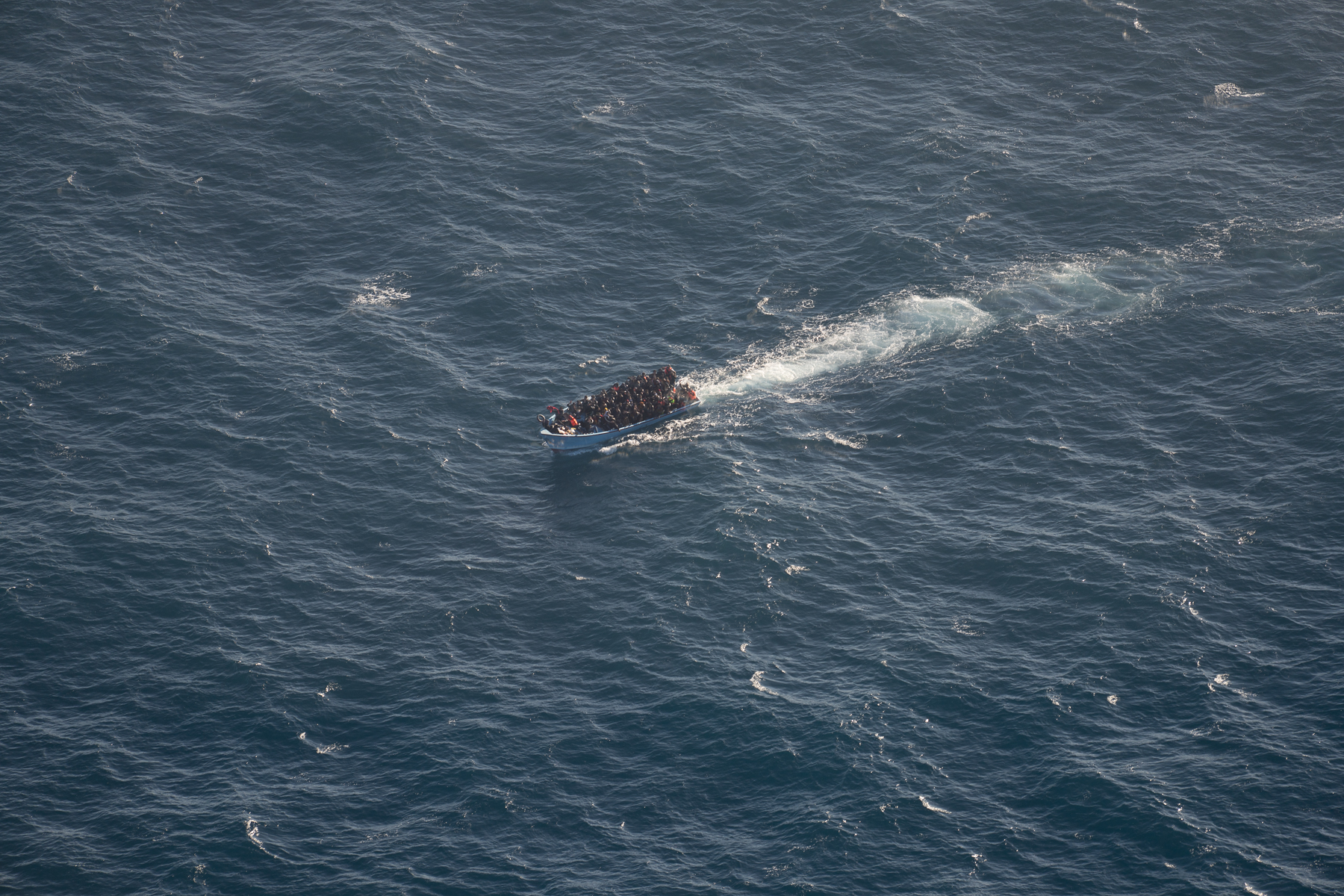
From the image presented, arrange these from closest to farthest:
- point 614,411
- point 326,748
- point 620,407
Result: point 326,748
point 614,411
point 620,407

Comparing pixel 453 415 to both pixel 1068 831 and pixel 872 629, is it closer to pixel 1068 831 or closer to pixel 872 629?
pixel 872 629

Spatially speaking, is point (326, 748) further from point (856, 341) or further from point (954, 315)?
point (954, 315)

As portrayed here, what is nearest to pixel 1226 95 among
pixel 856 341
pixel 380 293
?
pixel 856 341

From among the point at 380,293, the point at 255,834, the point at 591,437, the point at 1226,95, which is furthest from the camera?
the point at 1226,95

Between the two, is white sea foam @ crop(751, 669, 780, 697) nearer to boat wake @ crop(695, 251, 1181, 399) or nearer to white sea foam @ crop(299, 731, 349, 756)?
white sea foam @ crop(299, 731, 349, 756)

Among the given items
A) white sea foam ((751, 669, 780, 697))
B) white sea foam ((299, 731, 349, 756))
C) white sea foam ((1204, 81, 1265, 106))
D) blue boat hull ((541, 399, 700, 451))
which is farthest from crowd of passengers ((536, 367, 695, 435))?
white sea foam ((1204, 81, 1265, 106))

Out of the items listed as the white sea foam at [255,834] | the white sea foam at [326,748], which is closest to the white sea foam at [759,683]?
the white sea foam at [326,748]

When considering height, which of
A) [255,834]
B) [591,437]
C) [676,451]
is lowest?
[255,834]
